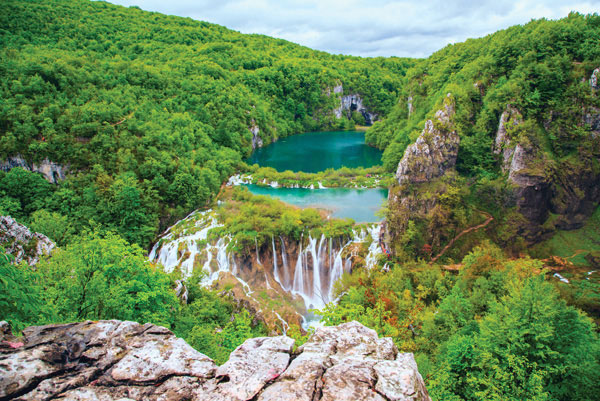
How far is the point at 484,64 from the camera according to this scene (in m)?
37.9

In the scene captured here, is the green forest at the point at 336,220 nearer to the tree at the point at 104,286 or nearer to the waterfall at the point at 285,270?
the tree at the point at 104,286

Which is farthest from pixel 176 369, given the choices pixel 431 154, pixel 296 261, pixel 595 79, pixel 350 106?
pixel 350 106

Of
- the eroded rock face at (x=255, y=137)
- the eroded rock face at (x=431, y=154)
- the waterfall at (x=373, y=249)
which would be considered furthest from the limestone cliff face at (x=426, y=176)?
the eroded rock face at (x=255, y=137)

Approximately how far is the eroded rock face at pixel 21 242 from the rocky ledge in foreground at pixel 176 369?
9.81 m

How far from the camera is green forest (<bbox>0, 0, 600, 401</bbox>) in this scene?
34.5ft

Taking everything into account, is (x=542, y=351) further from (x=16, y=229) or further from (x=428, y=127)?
(x=428, y=127)

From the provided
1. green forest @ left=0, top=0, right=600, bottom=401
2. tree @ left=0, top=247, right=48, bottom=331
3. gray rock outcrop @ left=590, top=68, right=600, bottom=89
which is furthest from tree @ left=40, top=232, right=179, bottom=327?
gray rock outcrop @ left=590, top=68, right=600, bottom=89

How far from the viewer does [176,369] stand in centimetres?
522

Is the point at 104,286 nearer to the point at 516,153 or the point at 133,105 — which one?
the point at 516,153

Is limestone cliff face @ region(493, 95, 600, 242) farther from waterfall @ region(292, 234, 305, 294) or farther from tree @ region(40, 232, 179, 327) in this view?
tree @ region(40, 232, 179, 327)

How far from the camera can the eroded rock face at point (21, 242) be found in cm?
1262

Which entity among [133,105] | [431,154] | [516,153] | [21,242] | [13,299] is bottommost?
[21,242]

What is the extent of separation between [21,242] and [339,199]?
35.4 metres

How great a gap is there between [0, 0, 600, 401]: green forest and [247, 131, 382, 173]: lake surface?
7205mm
